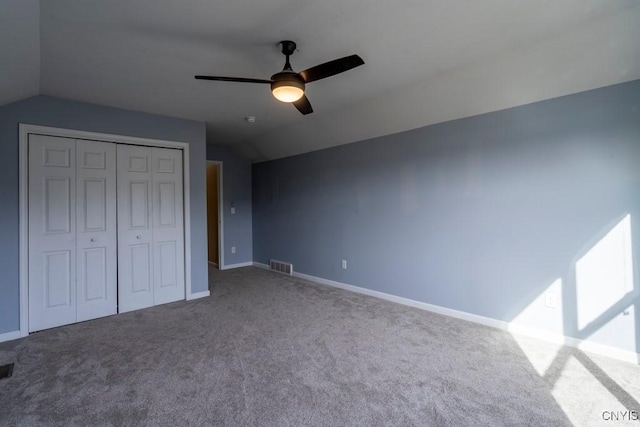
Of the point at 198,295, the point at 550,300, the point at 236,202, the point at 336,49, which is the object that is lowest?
the point at 198,295

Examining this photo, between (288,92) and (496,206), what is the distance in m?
2.31

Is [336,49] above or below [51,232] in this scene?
above

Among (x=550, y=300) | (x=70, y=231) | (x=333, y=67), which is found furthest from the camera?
(x=70, y=231)

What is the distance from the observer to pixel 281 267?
216 inches

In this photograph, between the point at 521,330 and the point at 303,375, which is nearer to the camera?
the point at 303,375

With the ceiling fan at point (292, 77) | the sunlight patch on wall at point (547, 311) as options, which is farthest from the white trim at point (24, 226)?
the sunlight patch on wall at point (547, 311)

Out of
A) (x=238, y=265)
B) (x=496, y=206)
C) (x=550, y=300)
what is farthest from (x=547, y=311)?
(x=238, y=265)

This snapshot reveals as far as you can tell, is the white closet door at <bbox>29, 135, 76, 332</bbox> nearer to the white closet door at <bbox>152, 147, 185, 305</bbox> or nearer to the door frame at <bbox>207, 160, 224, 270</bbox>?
the white closet door at <bbox>152, 147, 185, 305</bbox>

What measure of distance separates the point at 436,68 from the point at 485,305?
2369 mm

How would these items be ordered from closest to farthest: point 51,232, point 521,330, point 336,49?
1. point 336,49
2. point 521,330
3. point 51,232

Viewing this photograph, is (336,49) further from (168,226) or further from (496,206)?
(168,226)

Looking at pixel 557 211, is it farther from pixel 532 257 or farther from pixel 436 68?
pixel 436 68

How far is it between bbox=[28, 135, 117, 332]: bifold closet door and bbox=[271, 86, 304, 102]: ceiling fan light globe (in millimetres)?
2504

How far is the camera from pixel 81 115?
3279 millimetres
